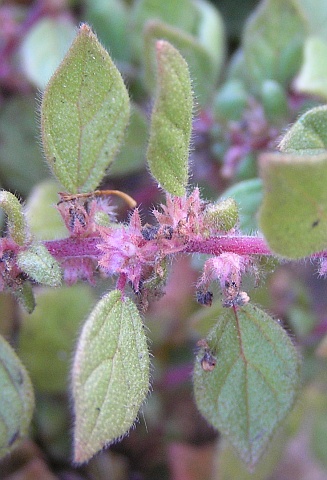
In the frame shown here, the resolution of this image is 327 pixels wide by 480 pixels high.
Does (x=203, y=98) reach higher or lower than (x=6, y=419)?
higher

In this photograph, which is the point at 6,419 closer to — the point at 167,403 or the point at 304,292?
the point at 167,403

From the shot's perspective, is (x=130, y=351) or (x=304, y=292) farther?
(x=304, y=292)

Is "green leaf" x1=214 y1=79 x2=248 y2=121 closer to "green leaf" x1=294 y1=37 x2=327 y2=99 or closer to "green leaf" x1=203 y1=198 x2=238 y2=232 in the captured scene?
"green leaf" x1=294 y1=37 x2=327 y2=99

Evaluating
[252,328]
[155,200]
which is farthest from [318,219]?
[155,200]

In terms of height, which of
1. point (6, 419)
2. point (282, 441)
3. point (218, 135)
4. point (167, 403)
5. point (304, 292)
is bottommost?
point (167, 403)

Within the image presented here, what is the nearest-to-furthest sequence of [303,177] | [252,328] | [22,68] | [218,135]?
[303,177]
[252,328]
[218,135]
[22,68]

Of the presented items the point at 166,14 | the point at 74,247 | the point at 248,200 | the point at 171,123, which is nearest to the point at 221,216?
the point at 171,123

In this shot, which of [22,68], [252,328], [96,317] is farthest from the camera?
[22,68]
